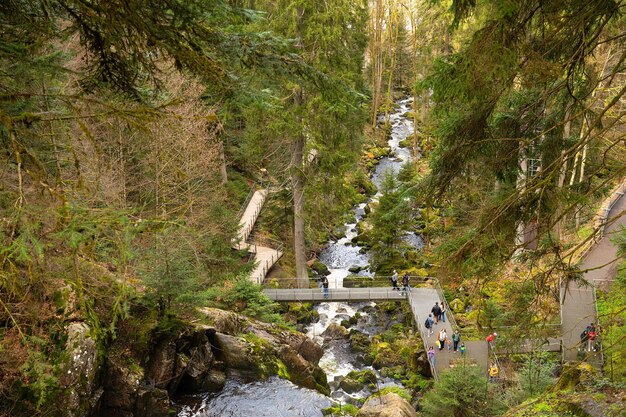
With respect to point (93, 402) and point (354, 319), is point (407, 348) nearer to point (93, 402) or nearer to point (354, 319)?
point (354, 319)

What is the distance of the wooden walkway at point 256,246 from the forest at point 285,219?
0.81 feet

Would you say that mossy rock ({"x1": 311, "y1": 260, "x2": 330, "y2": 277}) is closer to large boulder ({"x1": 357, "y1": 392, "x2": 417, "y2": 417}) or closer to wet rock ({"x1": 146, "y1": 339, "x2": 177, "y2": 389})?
large boulder ({"x1": 357, "y1": 392, "x2": 417, "y2": 417})

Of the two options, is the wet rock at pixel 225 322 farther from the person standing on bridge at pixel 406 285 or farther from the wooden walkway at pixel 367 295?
the person standing on bridge at pixel 406 285

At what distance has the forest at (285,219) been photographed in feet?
15.1

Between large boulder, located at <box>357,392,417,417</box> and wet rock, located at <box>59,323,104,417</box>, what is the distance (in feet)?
19.2

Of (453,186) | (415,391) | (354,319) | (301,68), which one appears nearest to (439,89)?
(453,186)

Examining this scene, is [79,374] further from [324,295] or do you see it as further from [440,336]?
[324,295]

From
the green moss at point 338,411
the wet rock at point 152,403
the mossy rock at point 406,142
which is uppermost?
the mossy rock at point 406,142

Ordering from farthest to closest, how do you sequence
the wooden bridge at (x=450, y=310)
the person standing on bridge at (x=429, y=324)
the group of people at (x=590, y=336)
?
1. the person standing on bridge at (x=429, y=324)
2. the wooden bridge at (x=450, y=310)
3. the group of people at (x=590, y=336)

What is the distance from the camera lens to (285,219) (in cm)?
2439

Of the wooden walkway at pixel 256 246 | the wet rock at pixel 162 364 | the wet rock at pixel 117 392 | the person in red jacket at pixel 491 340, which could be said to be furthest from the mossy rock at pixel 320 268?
the wet rock at pixel 117 392

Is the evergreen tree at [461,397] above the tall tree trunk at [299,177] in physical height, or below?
below

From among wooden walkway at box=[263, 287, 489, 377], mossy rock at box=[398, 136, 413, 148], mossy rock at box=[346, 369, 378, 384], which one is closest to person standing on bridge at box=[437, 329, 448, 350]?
wooden walkway at box=[263, 287, 489, 377]

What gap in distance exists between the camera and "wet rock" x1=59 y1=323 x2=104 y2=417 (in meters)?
7.69
